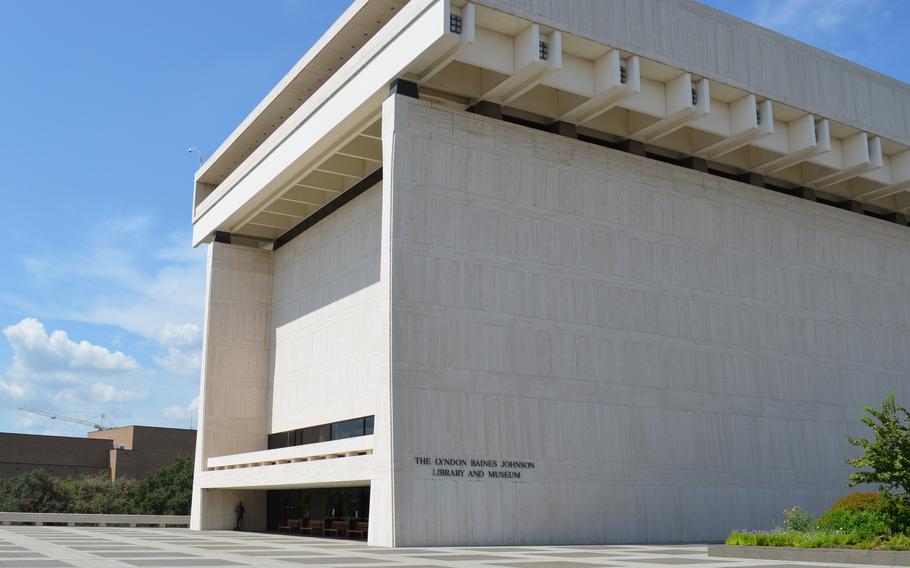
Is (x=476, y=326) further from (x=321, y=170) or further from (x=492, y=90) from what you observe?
(x=321, y=170)

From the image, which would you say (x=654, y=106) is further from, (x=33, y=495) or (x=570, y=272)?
(x=33, y=495)

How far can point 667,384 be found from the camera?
97.6 feet

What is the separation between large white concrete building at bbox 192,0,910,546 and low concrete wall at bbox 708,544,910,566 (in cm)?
754

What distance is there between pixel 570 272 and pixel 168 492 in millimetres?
39636

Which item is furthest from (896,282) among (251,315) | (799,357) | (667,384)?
(251,315)

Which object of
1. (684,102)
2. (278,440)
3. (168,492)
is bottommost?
(168,492)

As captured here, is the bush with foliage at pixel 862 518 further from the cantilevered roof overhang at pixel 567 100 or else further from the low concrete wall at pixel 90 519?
the low concrete wall at pixel 90 519

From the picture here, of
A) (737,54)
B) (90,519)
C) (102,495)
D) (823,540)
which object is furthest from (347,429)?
(102,495)

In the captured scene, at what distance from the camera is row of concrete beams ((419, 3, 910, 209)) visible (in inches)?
1046

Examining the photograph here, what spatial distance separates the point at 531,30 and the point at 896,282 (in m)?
20.7

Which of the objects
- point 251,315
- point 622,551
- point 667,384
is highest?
point 251,315

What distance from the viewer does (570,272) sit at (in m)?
28.8

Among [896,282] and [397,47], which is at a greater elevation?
[397,47]

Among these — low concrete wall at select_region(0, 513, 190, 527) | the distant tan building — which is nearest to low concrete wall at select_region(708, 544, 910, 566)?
low concrete wall at select_region(0, 513, 190, 527)
